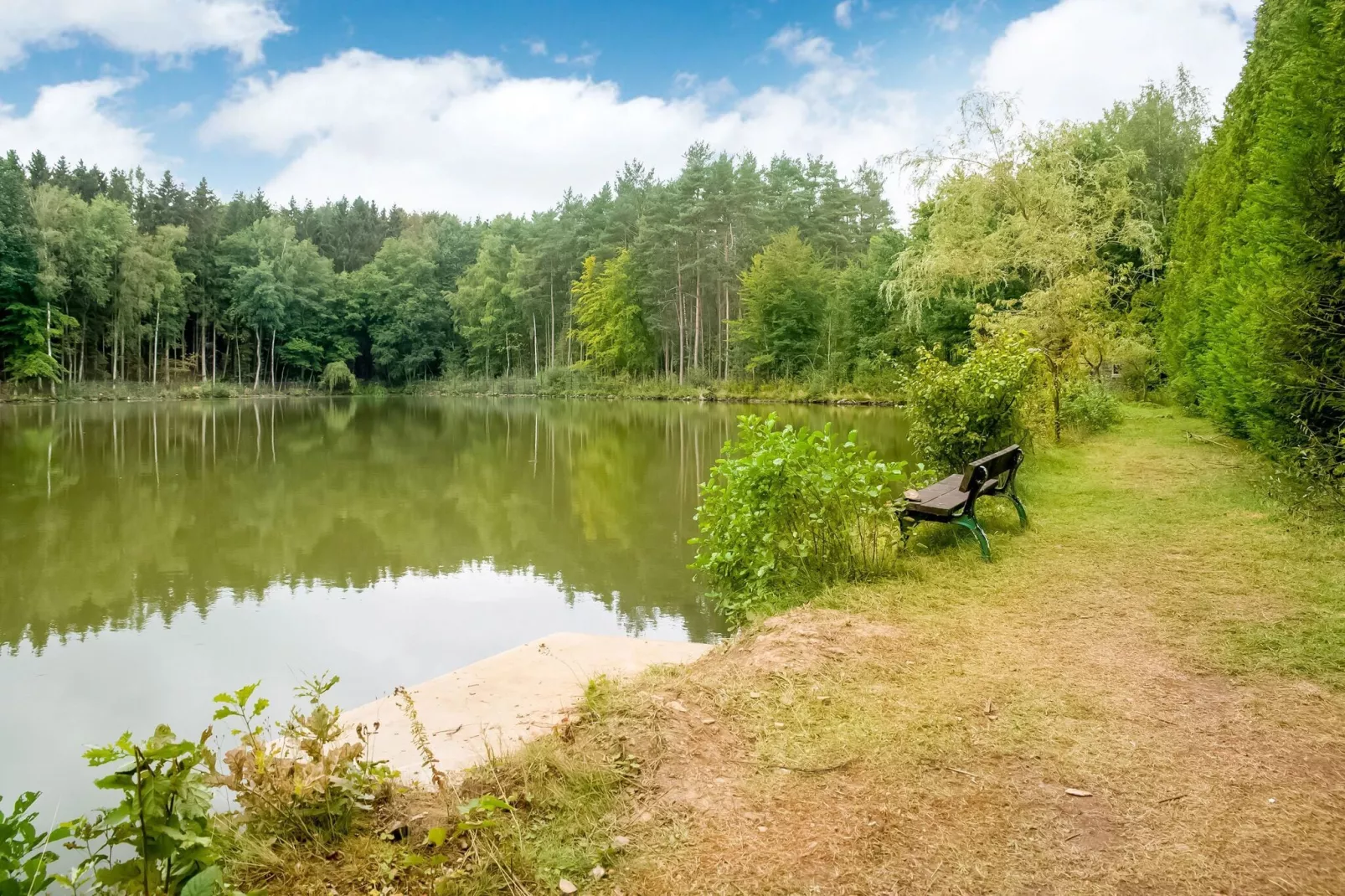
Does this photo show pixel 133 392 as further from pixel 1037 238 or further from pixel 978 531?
pixel 978 531

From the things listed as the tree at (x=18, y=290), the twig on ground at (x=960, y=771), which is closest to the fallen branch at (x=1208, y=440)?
the twig on ground at (x=960, y=771)

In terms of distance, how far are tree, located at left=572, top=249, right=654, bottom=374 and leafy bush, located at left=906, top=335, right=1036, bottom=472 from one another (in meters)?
38.1

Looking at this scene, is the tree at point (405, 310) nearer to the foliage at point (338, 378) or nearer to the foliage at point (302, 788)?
the foliage at point (338, 378)

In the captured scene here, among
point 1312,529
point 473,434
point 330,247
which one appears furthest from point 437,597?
point 330,247

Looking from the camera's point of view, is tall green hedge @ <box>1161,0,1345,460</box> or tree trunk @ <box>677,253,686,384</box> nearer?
tall green hedge @ <box>1161,0,1345,460</box>

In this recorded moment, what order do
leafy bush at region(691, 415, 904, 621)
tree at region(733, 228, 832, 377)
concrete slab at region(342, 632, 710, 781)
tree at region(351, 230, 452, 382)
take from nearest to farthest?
concrete slab at region(342, 632, 710, 781)
leafy bush at region(691, 415, 904, 621)
tree at region(733, 228, 832, 377)
tree at region(351, 230, 452, 382)

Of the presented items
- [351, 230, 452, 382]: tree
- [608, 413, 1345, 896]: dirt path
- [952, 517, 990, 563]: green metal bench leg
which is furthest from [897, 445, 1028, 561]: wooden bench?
[351, 230, 452, 382]: tree

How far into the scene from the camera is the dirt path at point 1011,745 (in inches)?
95.0

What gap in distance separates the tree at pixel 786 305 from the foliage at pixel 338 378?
95.6ft

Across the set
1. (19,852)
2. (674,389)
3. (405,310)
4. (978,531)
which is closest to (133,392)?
(405,310)

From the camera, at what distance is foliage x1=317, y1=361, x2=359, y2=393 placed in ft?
181

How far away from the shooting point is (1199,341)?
14672mm

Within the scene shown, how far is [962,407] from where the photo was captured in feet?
29.5

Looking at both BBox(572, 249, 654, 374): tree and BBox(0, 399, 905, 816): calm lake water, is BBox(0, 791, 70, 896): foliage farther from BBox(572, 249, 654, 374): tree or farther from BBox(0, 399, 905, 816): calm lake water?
BBox(572, 249, 654, 374): tree
